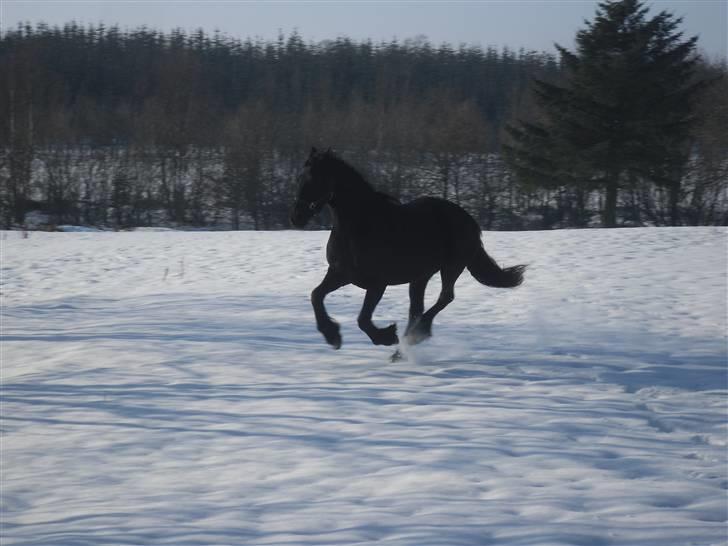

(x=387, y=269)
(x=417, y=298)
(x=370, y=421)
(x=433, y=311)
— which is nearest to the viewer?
(x=370, y=421)

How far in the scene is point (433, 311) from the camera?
7414 mm

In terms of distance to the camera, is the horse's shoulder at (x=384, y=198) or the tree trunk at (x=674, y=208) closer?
the horse's shoulder at (x=384, y=198)

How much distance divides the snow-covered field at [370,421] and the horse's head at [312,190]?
1438 mm

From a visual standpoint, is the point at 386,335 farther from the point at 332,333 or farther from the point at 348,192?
the point at 348,192

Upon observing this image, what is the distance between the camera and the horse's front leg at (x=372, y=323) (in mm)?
6843

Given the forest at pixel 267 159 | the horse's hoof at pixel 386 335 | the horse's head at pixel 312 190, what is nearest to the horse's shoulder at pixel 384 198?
the horse's head at pixel 312 190

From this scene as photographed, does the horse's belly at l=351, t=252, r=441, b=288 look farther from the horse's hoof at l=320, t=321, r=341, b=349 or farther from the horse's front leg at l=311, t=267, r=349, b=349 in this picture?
the horse's hoof at l=320, t=321, r=341, b=349

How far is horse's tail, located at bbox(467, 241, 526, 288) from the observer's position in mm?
7844

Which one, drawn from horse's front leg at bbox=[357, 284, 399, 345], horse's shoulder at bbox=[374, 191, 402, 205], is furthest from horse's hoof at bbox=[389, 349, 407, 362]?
horse's shoulder at bbox=[374, 191, 402, 205]

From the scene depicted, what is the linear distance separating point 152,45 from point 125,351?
2541 inches

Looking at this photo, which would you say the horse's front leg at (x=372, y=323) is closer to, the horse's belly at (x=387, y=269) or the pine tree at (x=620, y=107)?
the horse's belly at (x=387, y=269)

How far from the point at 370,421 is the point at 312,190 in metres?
2.11

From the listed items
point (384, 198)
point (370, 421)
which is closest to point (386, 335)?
point (384, 198)

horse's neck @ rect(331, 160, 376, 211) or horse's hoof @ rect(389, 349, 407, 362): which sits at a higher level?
horse's neck @ rect(331, 160, 376, 211)
